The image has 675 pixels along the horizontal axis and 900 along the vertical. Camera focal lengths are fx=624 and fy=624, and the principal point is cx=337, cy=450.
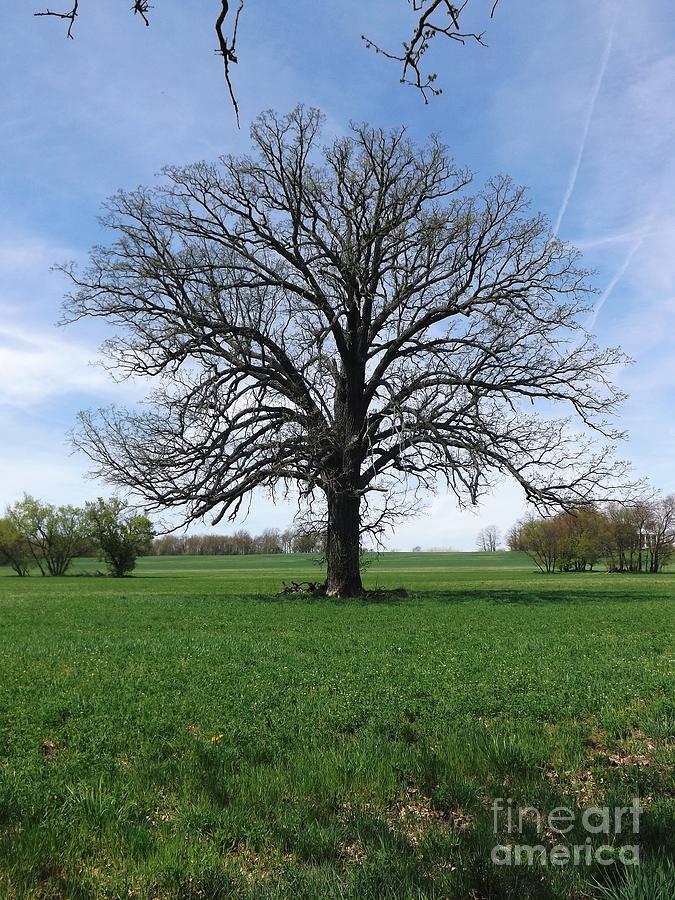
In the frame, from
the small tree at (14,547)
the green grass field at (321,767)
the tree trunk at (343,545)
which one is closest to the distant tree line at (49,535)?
the small tree at (14,547)

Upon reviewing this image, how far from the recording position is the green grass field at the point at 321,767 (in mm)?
3932

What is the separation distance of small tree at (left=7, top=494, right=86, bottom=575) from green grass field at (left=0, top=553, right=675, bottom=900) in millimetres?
73062

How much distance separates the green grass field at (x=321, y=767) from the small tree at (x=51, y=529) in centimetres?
7306

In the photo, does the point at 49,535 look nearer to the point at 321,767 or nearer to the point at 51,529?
the point at 51,529

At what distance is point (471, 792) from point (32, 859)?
3341 mm

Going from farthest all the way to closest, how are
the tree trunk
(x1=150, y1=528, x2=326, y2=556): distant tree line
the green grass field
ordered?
(x1=150, y1=528, x2=326, y2=556): distant tree line → the tree trunk → the green grass field

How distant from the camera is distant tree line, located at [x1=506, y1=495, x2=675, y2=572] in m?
84.9

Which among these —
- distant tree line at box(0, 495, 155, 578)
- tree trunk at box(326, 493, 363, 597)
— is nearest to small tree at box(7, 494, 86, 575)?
distant tree line at box(0, 495, 155, 578)

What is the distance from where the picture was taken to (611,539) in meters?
88.1

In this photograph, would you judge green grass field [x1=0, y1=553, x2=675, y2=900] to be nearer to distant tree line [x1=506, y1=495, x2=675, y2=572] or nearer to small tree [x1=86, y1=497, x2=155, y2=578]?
small tree [x1=86, y1=497, x2=155, y2=578]

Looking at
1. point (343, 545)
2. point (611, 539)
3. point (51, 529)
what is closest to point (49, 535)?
point (51, 529)

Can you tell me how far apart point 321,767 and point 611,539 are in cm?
9148

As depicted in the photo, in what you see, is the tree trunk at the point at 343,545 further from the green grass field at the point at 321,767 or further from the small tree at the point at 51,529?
the small tree at the point at 51,529

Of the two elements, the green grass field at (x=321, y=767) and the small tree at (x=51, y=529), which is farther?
the small tree at (x=51, y=529)
